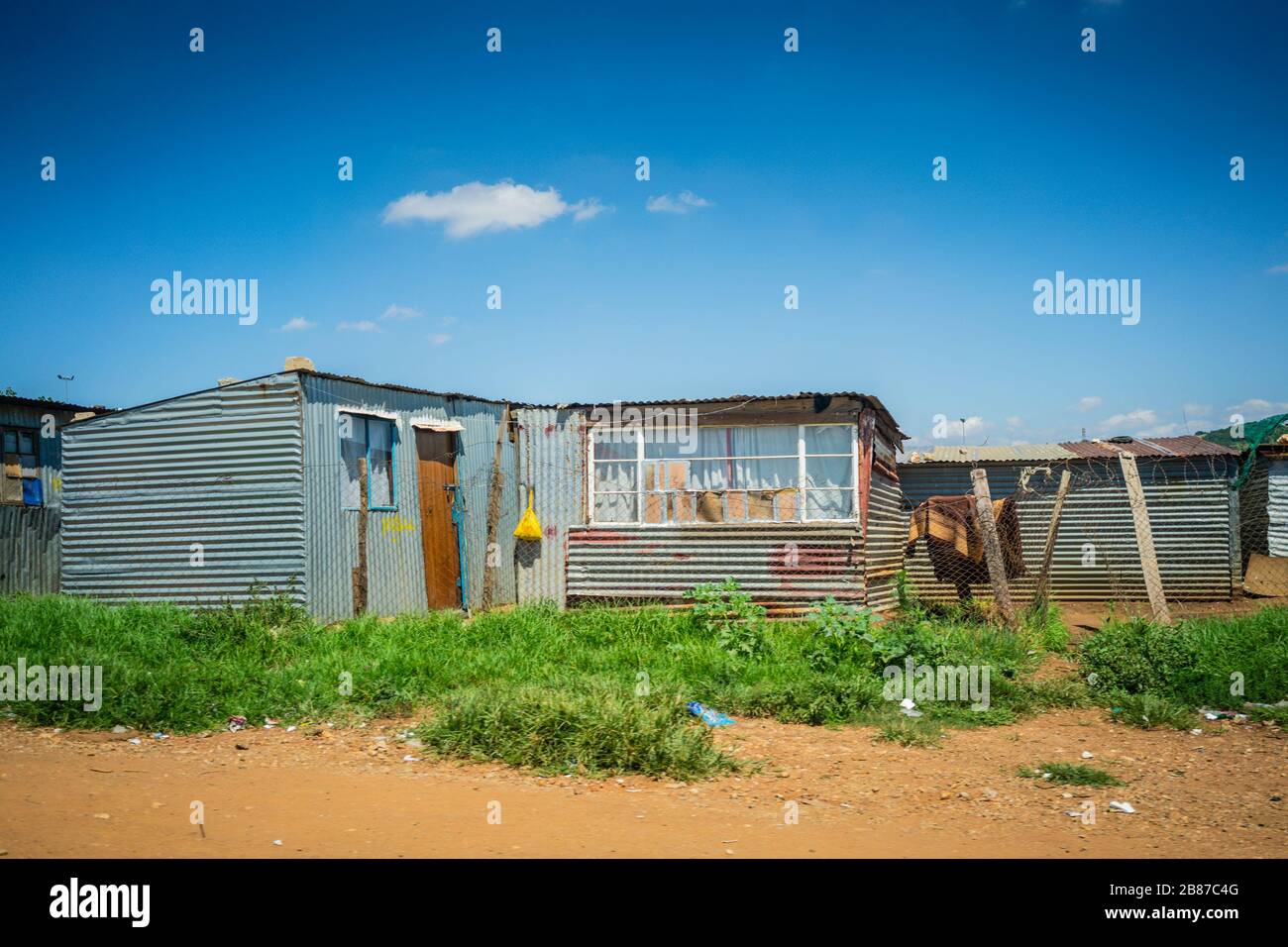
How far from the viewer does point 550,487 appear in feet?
44.4

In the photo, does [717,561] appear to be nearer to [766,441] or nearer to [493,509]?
[766,441]

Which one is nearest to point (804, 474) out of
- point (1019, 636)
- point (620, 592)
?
point (620, 592)

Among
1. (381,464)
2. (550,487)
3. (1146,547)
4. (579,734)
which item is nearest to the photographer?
(579,734)

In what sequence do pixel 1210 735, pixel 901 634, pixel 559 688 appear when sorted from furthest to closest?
1. pixel 901 634
2. pixel 559 688
3. pixel 1210 735

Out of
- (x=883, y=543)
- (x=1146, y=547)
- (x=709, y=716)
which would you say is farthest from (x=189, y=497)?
(x=1146, y=547)

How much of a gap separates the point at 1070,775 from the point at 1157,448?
11729 mm

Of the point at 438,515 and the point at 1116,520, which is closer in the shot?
the point at 438,515

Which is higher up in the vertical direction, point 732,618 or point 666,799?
point 732,618

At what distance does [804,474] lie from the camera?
11945 millimetres

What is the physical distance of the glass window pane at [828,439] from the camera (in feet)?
38.9

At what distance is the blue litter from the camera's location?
7.00m

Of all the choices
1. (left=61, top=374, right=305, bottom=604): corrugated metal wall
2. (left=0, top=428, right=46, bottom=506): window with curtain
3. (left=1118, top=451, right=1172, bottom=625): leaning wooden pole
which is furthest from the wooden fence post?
(left=1118, top=451, right=1172, bottom=625): leaning wooden pole
